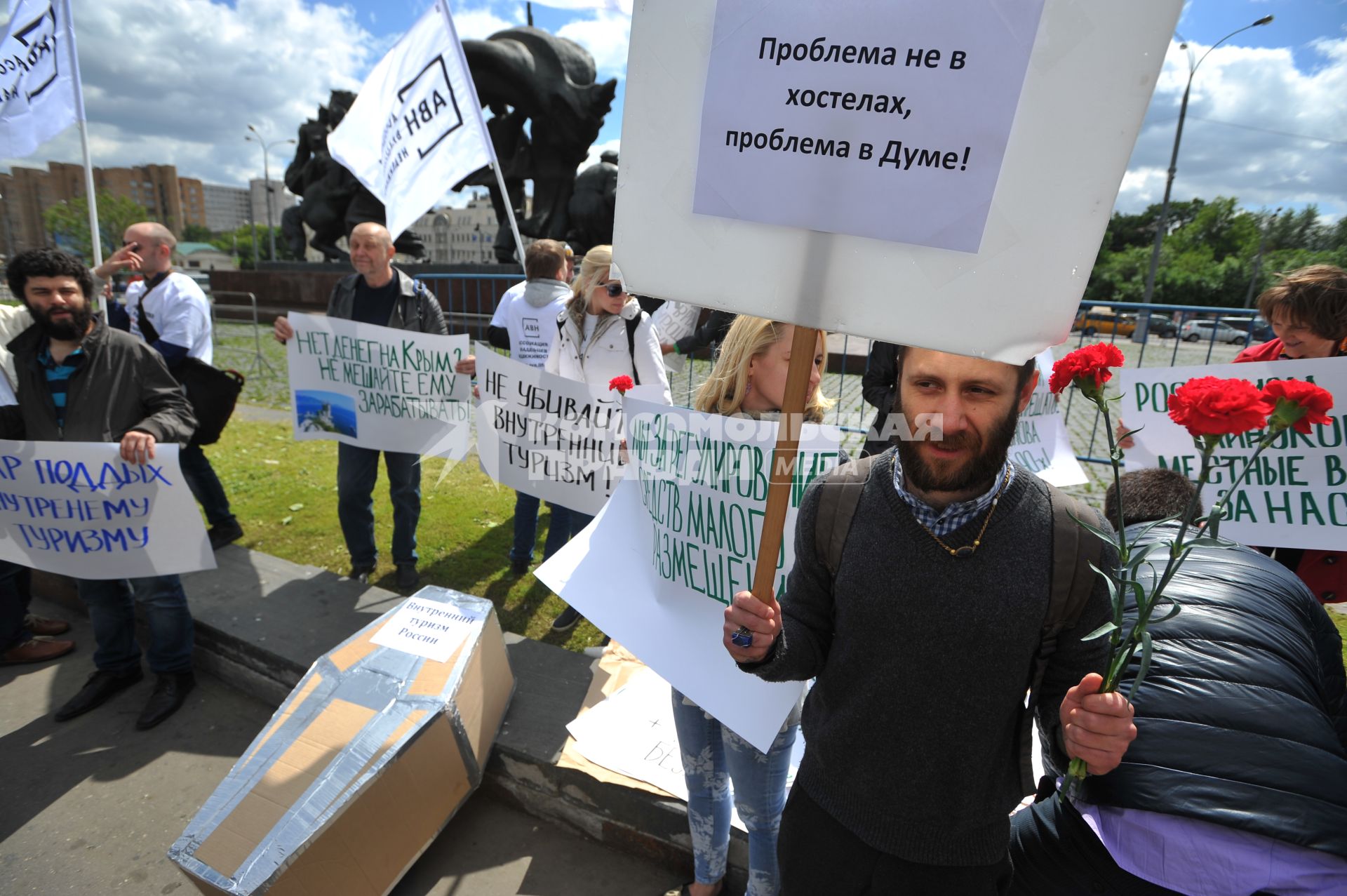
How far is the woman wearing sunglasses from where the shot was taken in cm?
192

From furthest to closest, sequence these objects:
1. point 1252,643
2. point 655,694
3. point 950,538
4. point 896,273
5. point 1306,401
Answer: point 655,694 < point 1252,643 < point 950,538 < point 896,273 < point 1306,401

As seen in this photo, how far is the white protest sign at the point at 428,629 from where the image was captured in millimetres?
2566

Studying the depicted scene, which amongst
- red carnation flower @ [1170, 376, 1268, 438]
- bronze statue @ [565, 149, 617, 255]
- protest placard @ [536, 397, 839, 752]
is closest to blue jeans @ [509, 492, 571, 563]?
protest placard @ [536, 397, 839, 752]

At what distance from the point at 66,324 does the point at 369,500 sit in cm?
165

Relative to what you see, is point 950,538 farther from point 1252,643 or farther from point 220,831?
point 220,831

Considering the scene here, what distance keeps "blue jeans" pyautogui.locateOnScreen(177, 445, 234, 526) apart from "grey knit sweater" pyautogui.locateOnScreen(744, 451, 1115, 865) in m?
4.69

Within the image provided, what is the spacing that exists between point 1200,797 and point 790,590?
859mm

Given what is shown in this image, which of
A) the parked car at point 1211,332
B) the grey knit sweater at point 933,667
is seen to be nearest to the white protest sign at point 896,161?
the grey knit sweater at point 933,667

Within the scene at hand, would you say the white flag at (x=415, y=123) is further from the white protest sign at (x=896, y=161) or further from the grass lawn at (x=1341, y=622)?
the grass lawn at (x=1341, y=622)

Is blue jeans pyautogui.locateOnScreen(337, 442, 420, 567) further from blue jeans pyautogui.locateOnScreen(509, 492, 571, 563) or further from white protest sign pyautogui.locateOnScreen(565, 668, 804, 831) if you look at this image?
white protest sign pyautogui.locateOnScreen(565, 668, 804, 831)

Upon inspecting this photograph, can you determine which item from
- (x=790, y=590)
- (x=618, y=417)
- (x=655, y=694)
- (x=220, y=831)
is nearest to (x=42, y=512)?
(x=220, y=831)

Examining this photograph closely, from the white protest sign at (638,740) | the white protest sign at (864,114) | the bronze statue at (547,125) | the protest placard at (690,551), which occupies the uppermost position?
the bronze statue at (547,125)

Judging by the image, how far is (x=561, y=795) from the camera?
2.57 m

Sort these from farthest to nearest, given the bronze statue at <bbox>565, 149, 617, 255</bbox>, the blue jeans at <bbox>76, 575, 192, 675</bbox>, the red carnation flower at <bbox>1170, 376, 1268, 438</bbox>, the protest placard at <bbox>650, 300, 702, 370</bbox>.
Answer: the bronze statue at <bbox>565, 149, 617, 255</bbox>
the protest placard at <bbox>650, 300, 702, 370</bbox>
the blue jeans at <bbox>76, 575, 192, 675</bbox>
the red carnation flower at <bbox>1170, 376, 1268, 438</bbox>
